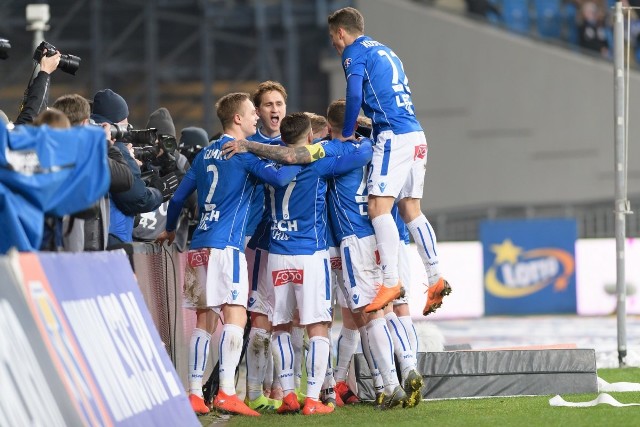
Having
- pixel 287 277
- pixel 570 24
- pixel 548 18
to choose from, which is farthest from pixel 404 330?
pixel 548 18

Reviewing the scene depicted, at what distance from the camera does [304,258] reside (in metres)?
8.21

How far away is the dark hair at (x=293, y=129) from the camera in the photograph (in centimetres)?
826

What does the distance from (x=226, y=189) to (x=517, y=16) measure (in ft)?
62.6

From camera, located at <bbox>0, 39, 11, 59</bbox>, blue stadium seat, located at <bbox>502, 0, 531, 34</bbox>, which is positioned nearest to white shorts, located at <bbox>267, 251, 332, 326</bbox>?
camera, located at <bbox>0, 39, 11, 59</bbox>

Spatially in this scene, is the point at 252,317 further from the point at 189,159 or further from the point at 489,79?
the point at 489,79

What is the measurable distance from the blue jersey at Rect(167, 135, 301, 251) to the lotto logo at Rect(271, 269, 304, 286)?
0.93 ft

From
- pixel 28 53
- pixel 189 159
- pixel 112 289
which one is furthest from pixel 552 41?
pixel 112 289

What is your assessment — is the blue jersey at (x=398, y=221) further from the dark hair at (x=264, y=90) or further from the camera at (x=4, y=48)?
the camera at (x=4, y=48)

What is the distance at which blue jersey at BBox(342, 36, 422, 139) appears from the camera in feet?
26.8

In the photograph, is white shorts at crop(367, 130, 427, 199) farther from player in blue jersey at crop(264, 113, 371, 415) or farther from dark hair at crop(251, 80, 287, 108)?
dark hair at crop(251, 80, 287, 108)

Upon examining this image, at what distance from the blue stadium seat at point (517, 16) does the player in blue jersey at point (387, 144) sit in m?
18.3

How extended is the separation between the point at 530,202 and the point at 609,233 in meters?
3.51

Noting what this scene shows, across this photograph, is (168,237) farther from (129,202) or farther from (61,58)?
(61,58)

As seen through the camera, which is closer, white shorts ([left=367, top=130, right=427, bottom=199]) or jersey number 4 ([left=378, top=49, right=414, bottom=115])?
white shorts ([left=367, top=130, right=427, bottom=199])
